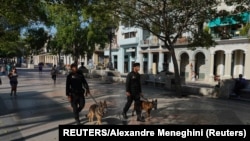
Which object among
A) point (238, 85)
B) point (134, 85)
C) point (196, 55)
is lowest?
point (238, 85)

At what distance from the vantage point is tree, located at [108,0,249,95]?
1712cm

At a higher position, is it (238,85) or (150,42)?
(150,42)

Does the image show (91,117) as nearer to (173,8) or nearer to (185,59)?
(173,8)

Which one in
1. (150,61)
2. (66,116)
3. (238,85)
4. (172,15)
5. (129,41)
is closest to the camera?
(66,116)

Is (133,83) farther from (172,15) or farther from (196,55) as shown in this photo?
(196,55)

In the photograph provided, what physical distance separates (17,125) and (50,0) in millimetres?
4033

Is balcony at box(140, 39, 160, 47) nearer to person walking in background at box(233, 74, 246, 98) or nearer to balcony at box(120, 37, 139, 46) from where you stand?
balcony at box(120, 37, 139, 46)

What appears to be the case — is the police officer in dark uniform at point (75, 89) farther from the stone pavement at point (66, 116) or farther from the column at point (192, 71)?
the column at point (192, 71)

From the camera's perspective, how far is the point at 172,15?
17.8 meters

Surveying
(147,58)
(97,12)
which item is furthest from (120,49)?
(97,12)

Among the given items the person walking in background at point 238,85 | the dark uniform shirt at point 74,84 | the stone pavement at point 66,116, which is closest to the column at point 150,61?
the person walking in background at point 238,85

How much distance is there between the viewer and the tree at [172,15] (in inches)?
674

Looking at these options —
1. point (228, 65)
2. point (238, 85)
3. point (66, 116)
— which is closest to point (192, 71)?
point (228, 65)

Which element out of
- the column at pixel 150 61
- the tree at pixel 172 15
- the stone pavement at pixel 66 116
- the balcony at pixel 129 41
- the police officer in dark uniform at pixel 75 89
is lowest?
the stone pavement at pixel 66 116
